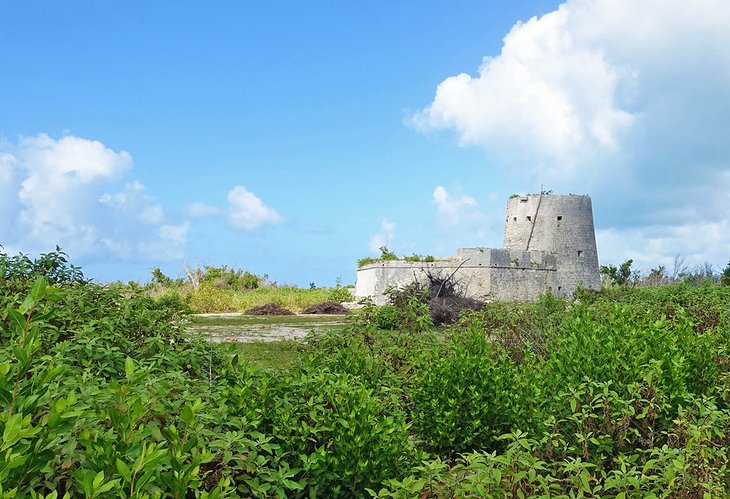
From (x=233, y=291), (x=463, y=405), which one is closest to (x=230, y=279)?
(x=233, y=291)

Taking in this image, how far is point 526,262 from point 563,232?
4.26m

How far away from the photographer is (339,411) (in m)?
3.81

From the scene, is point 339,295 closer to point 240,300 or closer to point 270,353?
point 240,300

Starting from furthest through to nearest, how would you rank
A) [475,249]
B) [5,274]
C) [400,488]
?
1. [475,249]
2. [5,274]
3. [400,488]

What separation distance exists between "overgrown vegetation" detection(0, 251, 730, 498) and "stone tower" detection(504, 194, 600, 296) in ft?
94.5

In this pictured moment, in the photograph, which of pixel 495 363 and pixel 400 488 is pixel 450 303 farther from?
pixel 400 488

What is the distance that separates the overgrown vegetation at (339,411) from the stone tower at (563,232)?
2881 centimetres

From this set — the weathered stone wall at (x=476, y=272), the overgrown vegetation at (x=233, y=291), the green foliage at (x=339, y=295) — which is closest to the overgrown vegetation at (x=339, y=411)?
the overgrown vegetation at (x=233, y=291)

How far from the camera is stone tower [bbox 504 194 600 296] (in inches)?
1371

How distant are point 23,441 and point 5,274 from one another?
16.2 ft

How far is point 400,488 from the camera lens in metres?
3.49

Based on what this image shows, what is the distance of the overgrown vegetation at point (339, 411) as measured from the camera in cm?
224

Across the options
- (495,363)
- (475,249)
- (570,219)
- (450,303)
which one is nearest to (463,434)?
(495,363)

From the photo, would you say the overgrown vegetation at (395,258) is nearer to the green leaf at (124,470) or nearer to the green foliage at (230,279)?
the green foliage at (230,279)
